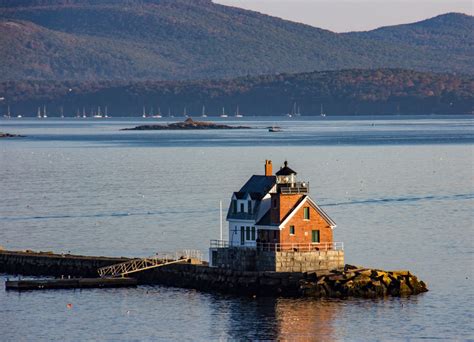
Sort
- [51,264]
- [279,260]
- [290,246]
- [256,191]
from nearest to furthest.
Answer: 1. [279,260]
2. [290,246]
3. [256,191]
4. [51,264]

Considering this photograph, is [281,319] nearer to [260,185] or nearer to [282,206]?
[282,206]

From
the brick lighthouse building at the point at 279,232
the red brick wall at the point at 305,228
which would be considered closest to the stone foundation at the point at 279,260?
the brick lighthouse building at the point at 279,232

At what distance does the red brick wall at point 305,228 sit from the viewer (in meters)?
62.1

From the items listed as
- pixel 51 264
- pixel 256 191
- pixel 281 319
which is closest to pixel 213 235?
pixel 51 264

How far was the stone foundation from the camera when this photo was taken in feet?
201

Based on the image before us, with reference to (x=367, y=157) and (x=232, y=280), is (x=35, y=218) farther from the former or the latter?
(x=367, y=157)

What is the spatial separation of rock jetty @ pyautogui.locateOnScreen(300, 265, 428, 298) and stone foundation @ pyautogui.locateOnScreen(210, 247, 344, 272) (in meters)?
0.65

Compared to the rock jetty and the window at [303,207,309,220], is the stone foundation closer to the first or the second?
the rock jetty

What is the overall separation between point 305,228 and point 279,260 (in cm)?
208

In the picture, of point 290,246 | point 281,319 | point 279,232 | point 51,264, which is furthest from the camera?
point 51,264

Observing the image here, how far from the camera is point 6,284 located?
66.8m

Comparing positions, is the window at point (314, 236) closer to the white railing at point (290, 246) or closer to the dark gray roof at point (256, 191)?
the white railing at point (290, 246)

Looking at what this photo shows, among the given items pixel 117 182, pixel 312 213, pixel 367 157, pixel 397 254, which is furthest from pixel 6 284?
pixel 367 157

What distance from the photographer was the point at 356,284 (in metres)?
61.4
